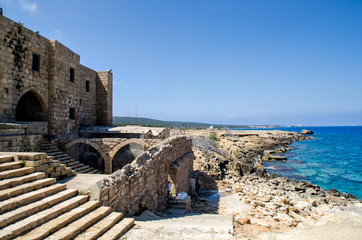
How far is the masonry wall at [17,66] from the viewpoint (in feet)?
35.6

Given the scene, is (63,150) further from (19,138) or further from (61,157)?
(19,138)

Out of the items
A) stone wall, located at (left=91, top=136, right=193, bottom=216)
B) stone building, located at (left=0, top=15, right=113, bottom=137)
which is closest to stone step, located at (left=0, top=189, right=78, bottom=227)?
stone wall, located at (left=91, top=136, right=193, bottom=216)

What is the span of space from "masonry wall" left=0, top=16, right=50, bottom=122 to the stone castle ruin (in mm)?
49

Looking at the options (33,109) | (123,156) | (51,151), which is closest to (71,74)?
(33,109)

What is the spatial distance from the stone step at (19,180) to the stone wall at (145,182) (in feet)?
5.02

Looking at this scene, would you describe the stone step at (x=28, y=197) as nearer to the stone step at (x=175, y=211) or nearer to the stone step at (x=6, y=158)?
the stone step at (x=6, y=158)

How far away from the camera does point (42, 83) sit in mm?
Result: 13344

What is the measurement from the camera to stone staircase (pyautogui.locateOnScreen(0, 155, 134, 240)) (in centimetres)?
391

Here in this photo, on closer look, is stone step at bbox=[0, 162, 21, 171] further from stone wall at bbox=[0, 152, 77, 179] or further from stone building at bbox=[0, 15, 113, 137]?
stone building at bbox=[0, 15, 113, 137]

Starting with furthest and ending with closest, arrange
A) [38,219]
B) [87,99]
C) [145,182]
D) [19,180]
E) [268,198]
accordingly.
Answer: [87,99], [268,198], [145,182], [19,180], [38,219]

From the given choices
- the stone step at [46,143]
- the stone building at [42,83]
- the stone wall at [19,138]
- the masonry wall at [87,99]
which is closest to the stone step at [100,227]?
the stone wall at [19,138]

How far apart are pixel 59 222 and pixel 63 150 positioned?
995 cm

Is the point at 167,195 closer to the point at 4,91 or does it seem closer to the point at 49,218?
the point at 49,218

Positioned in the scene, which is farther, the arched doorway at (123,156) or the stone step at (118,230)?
the arched doorway at (123,156)
